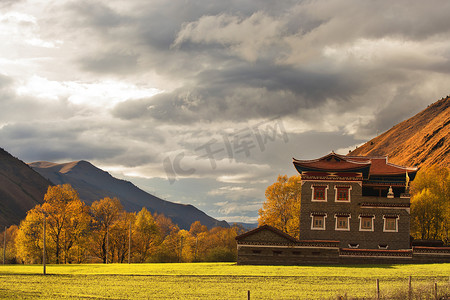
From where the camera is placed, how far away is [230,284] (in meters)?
43.7

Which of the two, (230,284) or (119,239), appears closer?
(230,284)

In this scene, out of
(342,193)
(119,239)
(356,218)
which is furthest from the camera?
(119,239)

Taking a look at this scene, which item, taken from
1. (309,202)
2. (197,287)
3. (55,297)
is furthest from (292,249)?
(55,297)

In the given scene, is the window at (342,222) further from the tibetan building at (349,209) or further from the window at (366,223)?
the window at (366,223)

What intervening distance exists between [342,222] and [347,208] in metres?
2.22

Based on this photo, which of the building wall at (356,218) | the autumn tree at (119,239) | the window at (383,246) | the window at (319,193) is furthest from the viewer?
the autumn tree at (119,239)

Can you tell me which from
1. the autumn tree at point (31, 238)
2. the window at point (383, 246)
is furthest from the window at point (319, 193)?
the autumn tree at point (31, 238)

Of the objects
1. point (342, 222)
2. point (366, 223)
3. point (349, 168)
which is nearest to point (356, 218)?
point (366, 223)

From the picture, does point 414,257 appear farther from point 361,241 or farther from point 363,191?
point 363,191

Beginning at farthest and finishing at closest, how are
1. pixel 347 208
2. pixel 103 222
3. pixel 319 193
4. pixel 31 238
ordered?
pixel 103 222 → pixel 31 238 → pixel 319 193 → pixel 347 208

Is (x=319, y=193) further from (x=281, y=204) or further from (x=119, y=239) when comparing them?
(x=119, y=239)

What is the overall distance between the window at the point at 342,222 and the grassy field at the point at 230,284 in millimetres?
14655

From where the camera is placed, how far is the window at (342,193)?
7194cm

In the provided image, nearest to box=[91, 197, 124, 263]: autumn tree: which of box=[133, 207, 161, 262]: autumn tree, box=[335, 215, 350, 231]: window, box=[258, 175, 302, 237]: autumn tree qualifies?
box=[133, 207, 161, 262]: autumn tree
